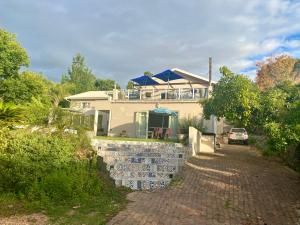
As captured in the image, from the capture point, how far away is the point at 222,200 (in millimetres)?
9641

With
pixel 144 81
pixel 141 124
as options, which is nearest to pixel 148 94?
pixel 144 81

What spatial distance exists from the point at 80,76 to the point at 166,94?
40704 mm

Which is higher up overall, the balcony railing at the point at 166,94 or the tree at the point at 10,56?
the tree at the point at 10,56

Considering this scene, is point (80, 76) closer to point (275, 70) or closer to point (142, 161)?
point (275, 70)

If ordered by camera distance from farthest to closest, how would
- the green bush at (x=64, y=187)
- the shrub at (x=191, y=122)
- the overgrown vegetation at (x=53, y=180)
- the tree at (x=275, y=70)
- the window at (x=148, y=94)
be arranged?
the tree at (x=275, y=70), the window at (x=148, y=94), the shrub at (x=191, y=122), the green bush at (x=64, y=187), the overgrown vegetation at (x=53, y=180)

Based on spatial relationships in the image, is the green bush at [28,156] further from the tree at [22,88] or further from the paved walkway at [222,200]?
the tree at [22,88]

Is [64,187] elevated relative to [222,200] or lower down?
elevated

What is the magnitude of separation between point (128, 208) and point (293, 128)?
20.6 ft

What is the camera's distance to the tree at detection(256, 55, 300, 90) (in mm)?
44312

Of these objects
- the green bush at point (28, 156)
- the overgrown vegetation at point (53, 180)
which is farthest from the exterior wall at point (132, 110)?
the green bush at point (28, 156)

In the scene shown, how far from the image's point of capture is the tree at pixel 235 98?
13.6 m

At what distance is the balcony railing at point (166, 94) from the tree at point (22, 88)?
7395 mm

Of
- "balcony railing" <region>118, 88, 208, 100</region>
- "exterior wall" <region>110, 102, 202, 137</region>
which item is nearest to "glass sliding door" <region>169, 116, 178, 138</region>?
"exterior wall" <region>110, 102, 202, 137</region>

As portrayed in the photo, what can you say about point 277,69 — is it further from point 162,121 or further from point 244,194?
point 244,194
